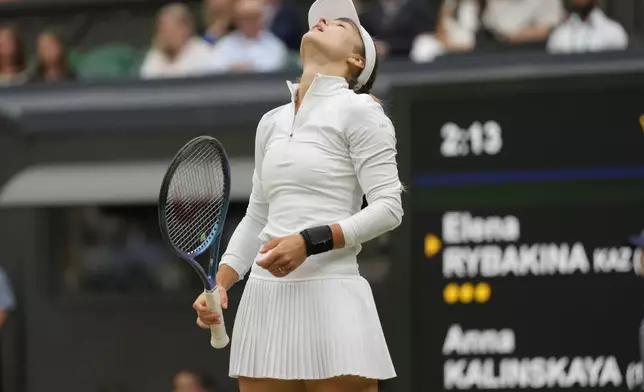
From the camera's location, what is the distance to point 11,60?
9.11 metres

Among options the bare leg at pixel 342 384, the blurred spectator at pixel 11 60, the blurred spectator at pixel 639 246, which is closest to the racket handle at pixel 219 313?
the bare leg at pixel 342 384

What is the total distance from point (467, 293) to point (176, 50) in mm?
2860

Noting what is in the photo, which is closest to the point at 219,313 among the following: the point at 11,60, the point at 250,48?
the point at 250,48

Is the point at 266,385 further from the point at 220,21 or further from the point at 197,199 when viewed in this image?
the point at 220,21

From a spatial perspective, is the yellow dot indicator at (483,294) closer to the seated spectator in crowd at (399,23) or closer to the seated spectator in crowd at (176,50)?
the seated spectator in crowd at (399,23)

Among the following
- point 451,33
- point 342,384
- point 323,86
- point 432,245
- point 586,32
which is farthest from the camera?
point 451,33

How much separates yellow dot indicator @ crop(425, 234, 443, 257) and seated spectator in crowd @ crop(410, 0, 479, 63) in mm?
1305

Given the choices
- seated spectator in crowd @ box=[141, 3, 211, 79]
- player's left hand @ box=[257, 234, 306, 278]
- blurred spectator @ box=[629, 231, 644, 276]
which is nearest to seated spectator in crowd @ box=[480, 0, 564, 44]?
blurred spectator @ box=[629, 231, 644, 276]

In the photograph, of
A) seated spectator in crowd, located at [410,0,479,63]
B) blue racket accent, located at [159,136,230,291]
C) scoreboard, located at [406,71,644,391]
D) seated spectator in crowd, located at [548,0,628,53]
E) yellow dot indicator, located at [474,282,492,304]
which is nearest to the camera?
blue racket accent, located at [159,136,230,291]

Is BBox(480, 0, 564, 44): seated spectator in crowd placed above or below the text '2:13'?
above

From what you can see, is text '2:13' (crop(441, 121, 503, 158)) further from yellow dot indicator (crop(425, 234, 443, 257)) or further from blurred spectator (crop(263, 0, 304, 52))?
blurred spectator (crop(263, 0, 304, 52))

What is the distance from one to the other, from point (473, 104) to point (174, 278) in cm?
221

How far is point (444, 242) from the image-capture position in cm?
680

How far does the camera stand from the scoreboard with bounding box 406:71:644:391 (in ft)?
21.6
